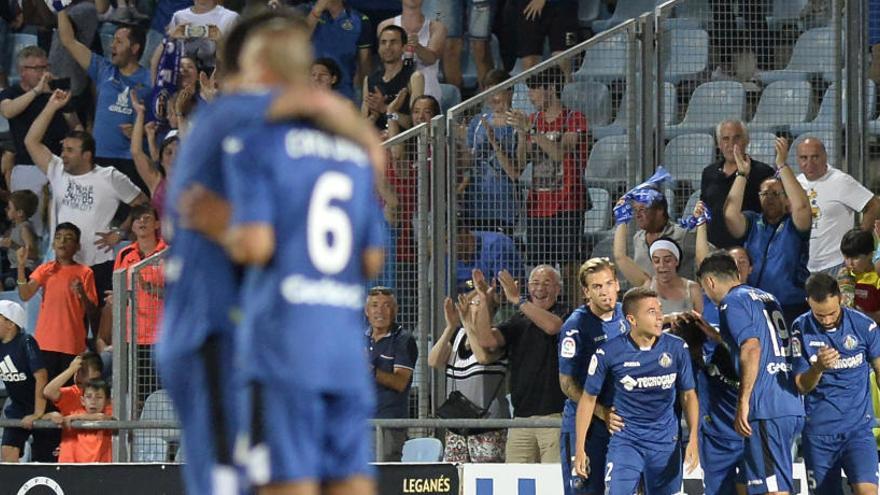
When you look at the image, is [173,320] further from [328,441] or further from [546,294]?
[546,294]

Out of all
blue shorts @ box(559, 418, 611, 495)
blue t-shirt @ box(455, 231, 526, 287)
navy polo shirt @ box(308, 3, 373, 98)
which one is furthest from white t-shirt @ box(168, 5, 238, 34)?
blue shorts @ box(559, 418, 611, 495)

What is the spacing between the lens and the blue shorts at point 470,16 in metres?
16.6

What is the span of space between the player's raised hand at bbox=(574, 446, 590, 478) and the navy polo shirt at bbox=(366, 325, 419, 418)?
2.37 meters

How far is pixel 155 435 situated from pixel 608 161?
4345 millimetres

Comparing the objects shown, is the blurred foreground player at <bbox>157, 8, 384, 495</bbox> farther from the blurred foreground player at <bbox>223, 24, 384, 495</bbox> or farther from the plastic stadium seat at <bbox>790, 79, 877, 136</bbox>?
the plastic stadium seat at <bbox>790, 79, 877, 136</bbox>

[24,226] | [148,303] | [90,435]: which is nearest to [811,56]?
[148,303]

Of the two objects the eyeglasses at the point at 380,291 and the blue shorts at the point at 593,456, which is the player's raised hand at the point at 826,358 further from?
the eyeglasses at the point at 380,291

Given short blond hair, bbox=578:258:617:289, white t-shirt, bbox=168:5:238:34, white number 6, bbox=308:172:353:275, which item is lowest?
short blond hair, bbox=578:258:617:289

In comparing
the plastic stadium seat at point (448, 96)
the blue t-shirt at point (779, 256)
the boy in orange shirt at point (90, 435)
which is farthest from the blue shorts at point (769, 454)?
the plastic stadium seat at point (448, 96)

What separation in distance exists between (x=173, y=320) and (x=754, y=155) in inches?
396

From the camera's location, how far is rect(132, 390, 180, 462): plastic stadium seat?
539 inches

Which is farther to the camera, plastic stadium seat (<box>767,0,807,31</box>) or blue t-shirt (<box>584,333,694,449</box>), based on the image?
plastic stadium seat (<box>767,0,807,31</box>)

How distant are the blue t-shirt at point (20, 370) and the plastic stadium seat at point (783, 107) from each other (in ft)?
20.9

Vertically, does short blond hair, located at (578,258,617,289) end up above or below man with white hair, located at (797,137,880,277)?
below
